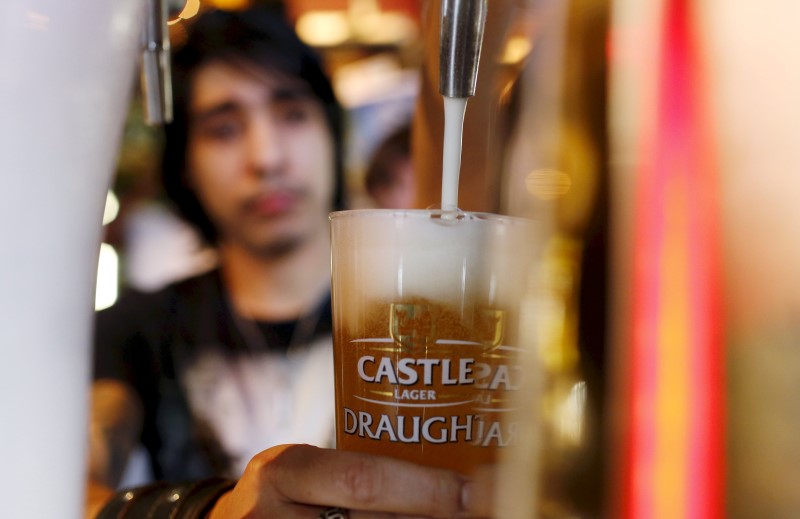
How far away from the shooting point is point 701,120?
0.33 m

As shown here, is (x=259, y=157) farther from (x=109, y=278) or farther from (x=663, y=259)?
(x=663, y=259)

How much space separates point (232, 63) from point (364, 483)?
1824 mm

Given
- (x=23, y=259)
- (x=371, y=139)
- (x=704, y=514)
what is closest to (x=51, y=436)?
(x=23, y=259)

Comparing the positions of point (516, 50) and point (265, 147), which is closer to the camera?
point (516, 50)

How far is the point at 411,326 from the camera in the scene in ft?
1.47

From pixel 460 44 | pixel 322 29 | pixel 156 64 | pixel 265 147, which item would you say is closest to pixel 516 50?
pixel 460 44

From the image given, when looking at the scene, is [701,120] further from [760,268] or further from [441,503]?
[441,503]

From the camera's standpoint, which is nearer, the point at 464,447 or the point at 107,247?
the point at 464,447

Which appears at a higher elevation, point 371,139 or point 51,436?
point 371,139

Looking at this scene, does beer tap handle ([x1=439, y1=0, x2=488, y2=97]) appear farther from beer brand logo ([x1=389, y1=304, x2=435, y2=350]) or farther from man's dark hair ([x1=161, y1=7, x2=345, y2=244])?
man's dark hair ([x1=161, y1=7, x2=345, y2=244])


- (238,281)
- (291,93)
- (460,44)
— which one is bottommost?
(238,281)

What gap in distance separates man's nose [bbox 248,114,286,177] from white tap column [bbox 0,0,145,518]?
Answer: 1.61 metres

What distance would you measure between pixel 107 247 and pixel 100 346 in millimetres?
333

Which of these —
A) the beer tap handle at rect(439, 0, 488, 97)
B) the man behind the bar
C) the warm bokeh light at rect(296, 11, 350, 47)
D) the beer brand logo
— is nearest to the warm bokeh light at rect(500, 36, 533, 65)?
the beer tap handle at rect(439, 0, 488, 97)
